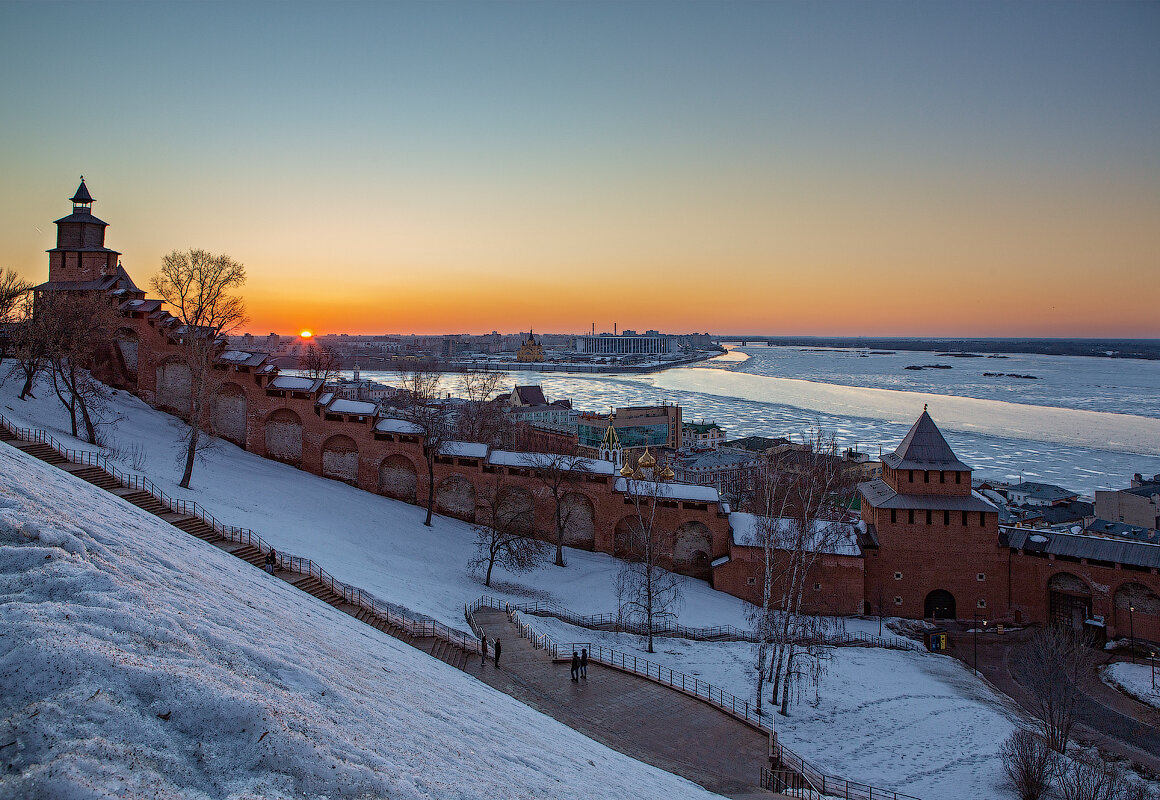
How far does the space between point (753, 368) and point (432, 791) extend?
18167cm

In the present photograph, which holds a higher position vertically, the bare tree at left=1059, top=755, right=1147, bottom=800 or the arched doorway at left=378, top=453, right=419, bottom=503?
the arched doorway at left=378, top=453, right=419, bottom=503

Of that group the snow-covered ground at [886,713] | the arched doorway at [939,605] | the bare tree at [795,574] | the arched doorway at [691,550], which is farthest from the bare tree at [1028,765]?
the arched doorway at [691,550]

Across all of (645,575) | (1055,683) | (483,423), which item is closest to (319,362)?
(483,423)

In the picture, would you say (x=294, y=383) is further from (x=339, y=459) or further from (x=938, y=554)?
(x=938, y=554)

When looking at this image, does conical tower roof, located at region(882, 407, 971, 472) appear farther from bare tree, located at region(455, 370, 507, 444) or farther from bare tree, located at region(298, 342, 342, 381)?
bare tree, located at region(298, 342, 342, 381)

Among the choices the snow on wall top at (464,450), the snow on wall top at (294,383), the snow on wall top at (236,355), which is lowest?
the snow on wall top at (464,450)

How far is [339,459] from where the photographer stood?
86.4 feet

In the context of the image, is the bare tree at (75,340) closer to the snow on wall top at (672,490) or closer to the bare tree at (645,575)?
the bare tree at (645,575)

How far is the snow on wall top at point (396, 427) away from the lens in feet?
85.1

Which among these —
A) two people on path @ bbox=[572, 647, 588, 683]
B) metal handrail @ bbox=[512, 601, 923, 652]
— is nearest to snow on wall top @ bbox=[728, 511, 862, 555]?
metal handrail @ bbox=[512, 601, 923, 652]

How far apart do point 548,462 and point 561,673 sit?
40.0ft

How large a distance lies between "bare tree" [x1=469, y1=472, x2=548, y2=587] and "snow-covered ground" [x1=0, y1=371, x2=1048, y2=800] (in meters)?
0.44

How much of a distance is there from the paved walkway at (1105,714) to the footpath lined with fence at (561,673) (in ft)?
22.6

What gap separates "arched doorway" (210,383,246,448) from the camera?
2648cm
